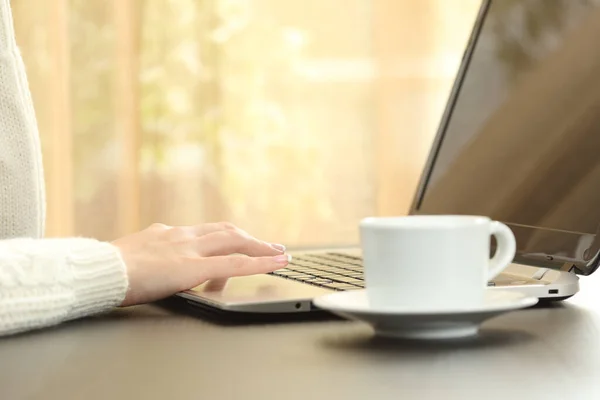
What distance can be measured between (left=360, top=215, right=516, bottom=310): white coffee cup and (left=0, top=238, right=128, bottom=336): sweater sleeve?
23 centimetres

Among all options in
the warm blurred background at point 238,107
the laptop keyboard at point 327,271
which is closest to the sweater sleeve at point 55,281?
the laptop keyboard at point 327,271

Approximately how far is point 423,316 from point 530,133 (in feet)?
1.57

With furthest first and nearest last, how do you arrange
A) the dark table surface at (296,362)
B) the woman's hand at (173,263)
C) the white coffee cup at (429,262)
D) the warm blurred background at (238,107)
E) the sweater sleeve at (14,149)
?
the warm blurred background at (238,107) → the sweater sleeve at (14,149) → the woman's hand at (173,263) → the white coffee cup at (429,262) → the dark table surface at (296,362)

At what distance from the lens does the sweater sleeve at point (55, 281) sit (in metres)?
0.63

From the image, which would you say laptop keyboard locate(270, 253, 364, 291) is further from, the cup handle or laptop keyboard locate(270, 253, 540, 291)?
the cup handle

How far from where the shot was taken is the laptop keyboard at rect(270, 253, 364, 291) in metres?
0.75

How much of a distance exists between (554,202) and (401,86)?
1.68 m

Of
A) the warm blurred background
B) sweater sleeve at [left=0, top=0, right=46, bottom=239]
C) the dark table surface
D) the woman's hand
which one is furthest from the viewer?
the warm blurred background

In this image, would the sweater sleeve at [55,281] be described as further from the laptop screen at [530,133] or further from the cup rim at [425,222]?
the laptop screen at [530,133]

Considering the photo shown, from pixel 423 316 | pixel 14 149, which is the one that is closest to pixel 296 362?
pixel 423 316

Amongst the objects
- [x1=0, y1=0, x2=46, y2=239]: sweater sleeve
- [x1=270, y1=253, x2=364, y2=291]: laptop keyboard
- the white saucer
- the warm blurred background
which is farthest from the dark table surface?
the warm blurred background

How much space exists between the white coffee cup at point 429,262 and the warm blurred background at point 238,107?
71.4 inches

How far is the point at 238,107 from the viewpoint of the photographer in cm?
236

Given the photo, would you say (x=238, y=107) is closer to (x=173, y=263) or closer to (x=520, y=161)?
(x=520, y=161)
